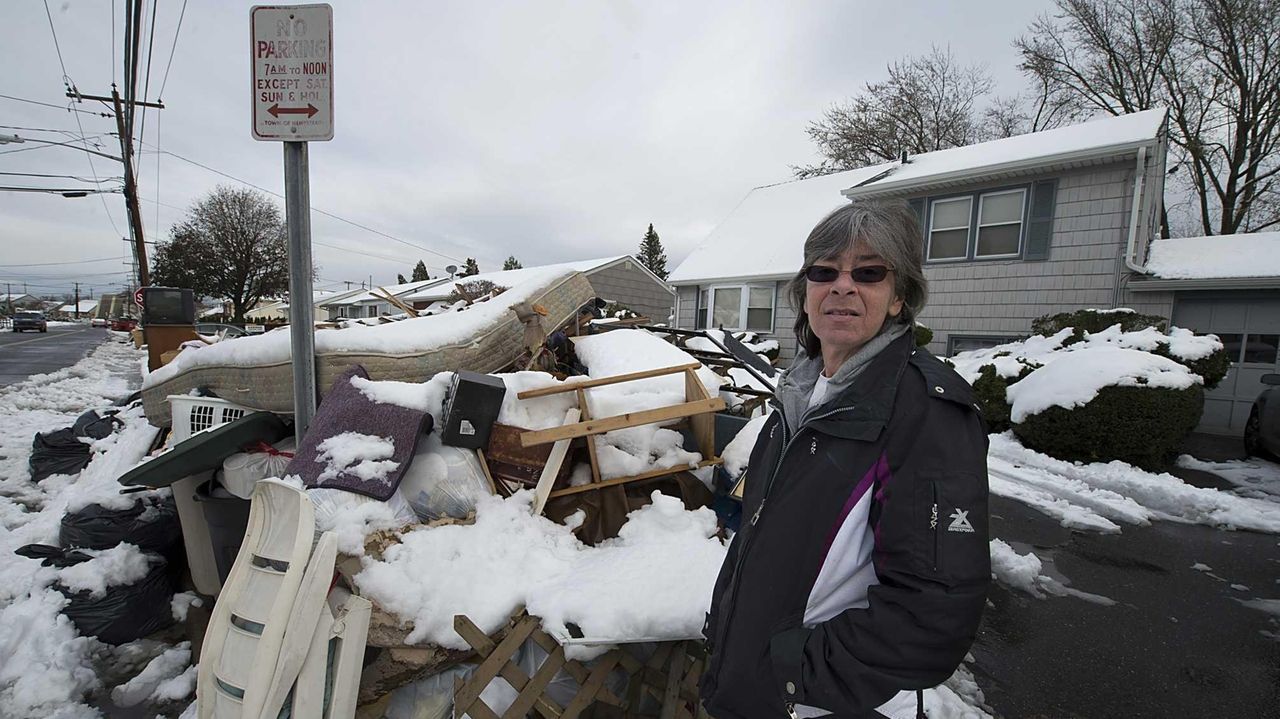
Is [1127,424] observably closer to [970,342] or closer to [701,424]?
[970,342]

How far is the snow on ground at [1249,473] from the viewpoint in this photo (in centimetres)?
520

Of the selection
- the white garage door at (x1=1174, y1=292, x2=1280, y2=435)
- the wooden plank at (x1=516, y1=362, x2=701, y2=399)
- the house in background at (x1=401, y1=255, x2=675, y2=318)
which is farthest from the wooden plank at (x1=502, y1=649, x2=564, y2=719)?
the house in background at (x1=401, y1=255, x2=675, y2=318)

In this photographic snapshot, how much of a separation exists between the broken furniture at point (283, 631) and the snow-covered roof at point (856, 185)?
8.47m

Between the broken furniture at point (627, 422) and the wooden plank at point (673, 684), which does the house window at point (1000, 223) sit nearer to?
the broken furniture at point (627, 422)

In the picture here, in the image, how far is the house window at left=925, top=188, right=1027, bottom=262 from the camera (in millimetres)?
9008

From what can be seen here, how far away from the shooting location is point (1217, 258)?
844 cm

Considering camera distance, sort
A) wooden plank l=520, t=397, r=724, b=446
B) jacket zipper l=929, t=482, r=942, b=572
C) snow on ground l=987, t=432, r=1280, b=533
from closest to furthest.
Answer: jacket zipper l=929, t=482, r=942, b=572 → wooden plank l=520, t=397, r=724, b=446 → snow on ground l=987, t=432, r=1280, b=533

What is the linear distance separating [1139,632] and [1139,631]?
13 mm

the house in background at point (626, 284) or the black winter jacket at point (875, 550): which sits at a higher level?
the house in background at point (626, 284)

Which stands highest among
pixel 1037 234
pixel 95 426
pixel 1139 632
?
pixel 1037 234

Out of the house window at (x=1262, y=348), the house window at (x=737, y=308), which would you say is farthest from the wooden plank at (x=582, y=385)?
the house window at (x=1262, y=348)

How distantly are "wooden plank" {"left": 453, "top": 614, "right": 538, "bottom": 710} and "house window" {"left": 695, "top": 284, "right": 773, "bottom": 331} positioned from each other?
1005cm

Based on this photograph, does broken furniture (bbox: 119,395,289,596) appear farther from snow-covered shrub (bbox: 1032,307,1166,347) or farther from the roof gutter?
the roof gutter

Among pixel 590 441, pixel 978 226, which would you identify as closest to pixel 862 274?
pixel 590 441
